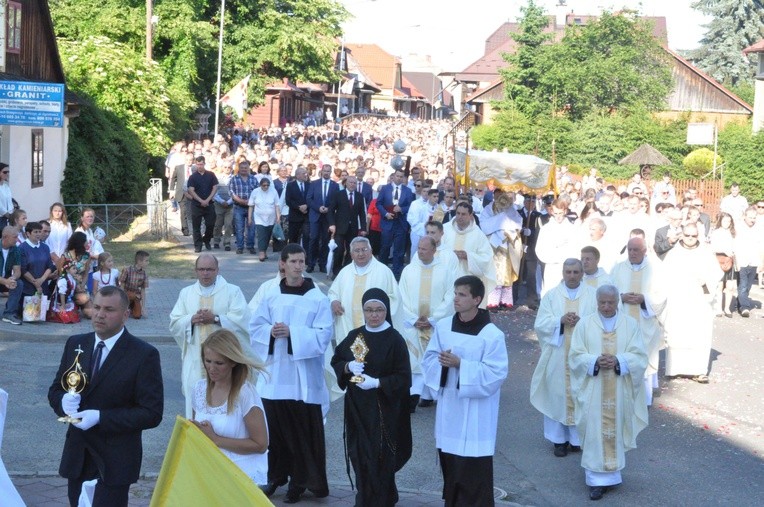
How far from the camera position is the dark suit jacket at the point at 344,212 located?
19.9m

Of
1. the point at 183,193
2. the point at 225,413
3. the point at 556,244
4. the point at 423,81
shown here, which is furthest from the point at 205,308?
the point at 423,81

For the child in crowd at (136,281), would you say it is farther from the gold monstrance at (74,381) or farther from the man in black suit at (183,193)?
the gold monstrance at (74,381)

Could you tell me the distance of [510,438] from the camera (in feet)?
35.7

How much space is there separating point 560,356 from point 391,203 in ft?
34.3

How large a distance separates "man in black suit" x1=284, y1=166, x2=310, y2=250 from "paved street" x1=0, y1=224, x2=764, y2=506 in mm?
5685

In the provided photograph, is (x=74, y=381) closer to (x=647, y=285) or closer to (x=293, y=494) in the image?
Result: (x=293, y=494)

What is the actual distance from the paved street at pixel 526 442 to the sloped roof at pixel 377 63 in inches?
5074

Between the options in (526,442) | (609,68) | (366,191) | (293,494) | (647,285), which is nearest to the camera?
(293,494)

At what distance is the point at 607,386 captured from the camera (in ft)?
30.5

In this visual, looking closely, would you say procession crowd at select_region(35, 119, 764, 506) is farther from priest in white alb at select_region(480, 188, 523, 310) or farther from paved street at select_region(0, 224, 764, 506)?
priest in white alb at select_region(480, 188, 523, 310)

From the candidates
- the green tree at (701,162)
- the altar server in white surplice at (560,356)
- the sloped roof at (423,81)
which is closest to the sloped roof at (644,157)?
the green tree at (701,162)

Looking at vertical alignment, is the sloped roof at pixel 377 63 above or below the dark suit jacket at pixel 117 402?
above

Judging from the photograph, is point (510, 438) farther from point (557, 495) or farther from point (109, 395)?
point (109, 395)

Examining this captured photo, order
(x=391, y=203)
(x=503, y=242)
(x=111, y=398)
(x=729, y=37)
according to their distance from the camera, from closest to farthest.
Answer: (x=111, y=398), (x=503, y=242), (x=391, y=203), (x=729, y=37)
